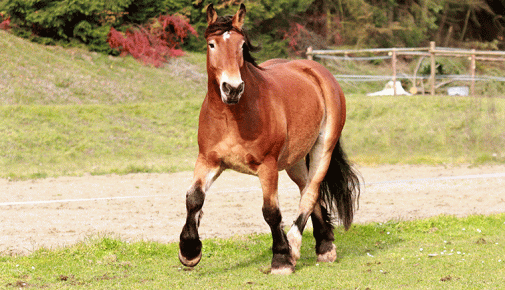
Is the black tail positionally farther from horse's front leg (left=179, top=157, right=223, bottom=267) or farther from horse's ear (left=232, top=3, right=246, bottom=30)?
horse's ear (left=232, top=3, right=246, bottom=30)

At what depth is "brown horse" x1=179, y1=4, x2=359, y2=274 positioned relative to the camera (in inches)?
183

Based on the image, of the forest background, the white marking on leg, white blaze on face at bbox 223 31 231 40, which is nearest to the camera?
white blaze on face at bbox 223 31 231 40

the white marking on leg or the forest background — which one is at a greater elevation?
the white marking on leg

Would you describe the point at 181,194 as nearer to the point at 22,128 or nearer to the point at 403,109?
the point at 22,128

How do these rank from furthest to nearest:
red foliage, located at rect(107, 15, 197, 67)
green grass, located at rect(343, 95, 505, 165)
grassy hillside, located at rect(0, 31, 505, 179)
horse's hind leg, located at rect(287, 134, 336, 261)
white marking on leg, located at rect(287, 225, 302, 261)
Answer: red foliage, located at rect(107, 15, 197, 67)
green grass, located at rect(343, 95, 505, 165)
grassy hillside, located at rect(0, 31, 505, 179)
horse's hind leg, located at rect(287, 134, 336, 261)
white marking on leg, located at rect(287, 225, 302, 261)

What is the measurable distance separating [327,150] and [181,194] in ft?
16.0

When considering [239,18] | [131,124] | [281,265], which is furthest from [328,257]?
[131,124]

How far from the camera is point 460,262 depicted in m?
5.29

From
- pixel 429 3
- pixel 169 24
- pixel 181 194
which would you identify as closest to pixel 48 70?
pixel 169 24

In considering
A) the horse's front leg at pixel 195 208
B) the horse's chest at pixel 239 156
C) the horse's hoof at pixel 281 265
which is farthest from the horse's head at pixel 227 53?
the horse's hoof at pixel 281 265

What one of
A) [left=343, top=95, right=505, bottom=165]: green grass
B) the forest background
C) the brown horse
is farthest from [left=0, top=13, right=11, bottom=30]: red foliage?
the brown horse

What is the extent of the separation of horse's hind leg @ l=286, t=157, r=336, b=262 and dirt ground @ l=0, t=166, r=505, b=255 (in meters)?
1.44

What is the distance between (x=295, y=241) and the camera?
528cm

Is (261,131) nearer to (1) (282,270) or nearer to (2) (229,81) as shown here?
(2) (229,81)
